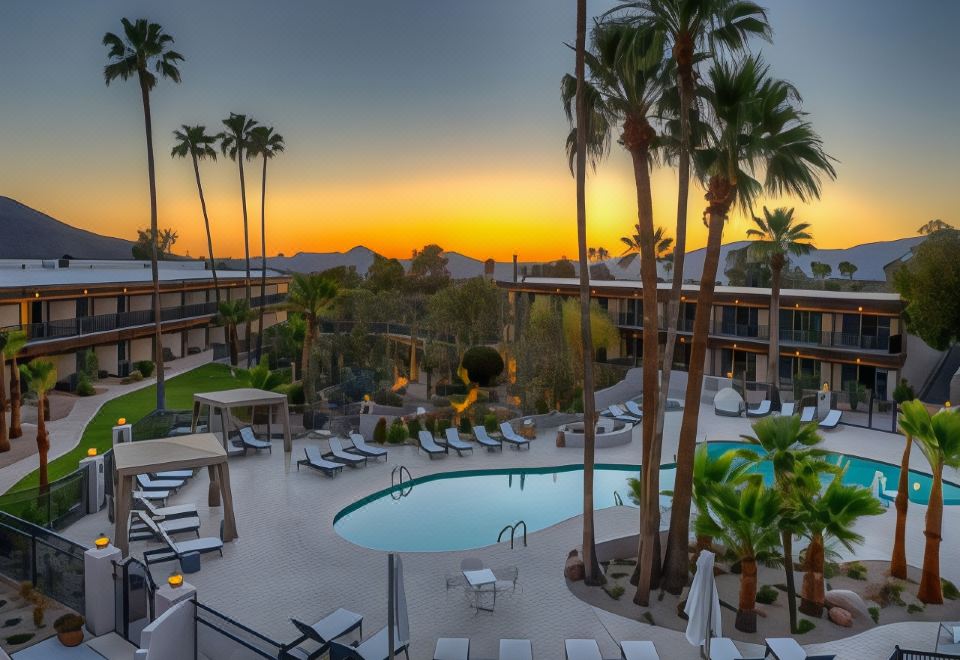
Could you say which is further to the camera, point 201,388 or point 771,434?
point 201,388

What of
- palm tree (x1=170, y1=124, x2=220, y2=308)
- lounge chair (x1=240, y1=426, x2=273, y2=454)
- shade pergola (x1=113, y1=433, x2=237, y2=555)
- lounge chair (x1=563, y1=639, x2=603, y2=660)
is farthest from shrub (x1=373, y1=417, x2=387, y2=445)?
palm tree (x1=170, y1=124, x2=220, y2=308)

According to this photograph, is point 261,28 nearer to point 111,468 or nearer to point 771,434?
point 111,468

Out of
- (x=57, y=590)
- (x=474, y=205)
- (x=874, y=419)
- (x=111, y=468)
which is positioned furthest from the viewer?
(x=474, y=205)

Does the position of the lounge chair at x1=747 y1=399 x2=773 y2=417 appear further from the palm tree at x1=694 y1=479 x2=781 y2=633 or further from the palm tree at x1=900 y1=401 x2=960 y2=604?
the palm tree at x1=694 y1=479 x2=781 y2=633

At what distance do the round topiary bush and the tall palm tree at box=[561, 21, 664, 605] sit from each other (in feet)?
84.4

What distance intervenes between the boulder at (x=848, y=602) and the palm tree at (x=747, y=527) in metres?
1.31

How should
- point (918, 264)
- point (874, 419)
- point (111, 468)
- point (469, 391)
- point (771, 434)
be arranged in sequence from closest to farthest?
point (771, 434) → point (111, 468) → point (874, 419) → point (918, 264) → point (469, 391)

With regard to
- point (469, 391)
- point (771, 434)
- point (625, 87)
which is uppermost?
point (625, 87)

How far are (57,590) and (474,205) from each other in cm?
5408

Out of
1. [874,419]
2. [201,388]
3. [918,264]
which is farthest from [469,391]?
[918,264]

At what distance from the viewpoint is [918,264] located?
102 ft

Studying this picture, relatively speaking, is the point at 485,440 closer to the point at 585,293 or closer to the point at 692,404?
the point at 585,293

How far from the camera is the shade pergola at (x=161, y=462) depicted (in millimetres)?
12805

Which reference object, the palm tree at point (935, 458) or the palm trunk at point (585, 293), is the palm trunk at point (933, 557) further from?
the palm trunk at point (585, 293)
